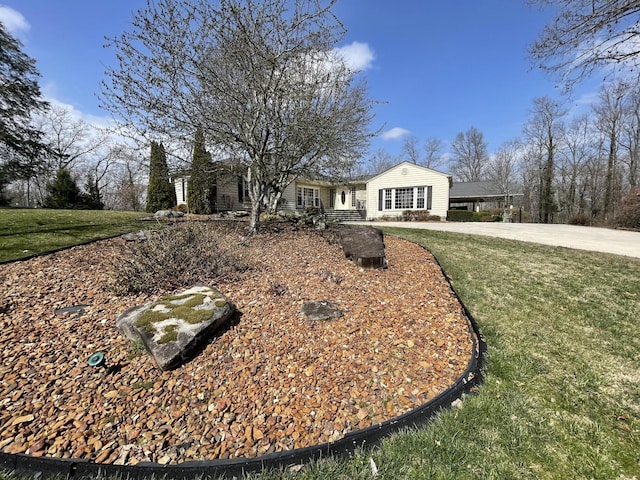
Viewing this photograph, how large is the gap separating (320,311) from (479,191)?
2572cm

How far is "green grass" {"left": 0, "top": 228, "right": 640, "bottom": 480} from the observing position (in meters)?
1.51

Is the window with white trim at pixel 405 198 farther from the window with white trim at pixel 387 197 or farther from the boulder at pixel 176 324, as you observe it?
the boulder at pixel 176 324

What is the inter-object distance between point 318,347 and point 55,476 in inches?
67.0

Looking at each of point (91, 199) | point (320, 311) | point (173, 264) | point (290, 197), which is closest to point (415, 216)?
point (290, 197)

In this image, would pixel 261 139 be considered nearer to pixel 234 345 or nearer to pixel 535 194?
pixel 234 345

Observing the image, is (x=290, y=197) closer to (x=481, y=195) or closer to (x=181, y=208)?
(x=181, y=208)

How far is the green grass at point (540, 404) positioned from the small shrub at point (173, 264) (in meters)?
2.47

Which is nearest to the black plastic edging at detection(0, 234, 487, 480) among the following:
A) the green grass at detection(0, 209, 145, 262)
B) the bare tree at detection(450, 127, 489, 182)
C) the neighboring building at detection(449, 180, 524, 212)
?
the green grass at detection(0, 209, 145, 262)

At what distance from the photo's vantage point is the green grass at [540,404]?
1512 mm

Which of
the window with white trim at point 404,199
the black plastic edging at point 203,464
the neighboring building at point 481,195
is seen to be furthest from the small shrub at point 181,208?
the neighboring building at point 481,195

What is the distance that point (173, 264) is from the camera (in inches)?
135

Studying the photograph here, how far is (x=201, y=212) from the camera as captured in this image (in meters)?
13.5

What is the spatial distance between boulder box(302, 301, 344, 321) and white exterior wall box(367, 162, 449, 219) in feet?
53.7

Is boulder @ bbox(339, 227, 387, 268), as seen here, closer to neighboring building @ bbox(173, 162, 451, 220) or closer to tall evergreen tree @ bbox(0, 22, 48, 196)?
neighboring building @ bbox(173, 162, 451, 220)
